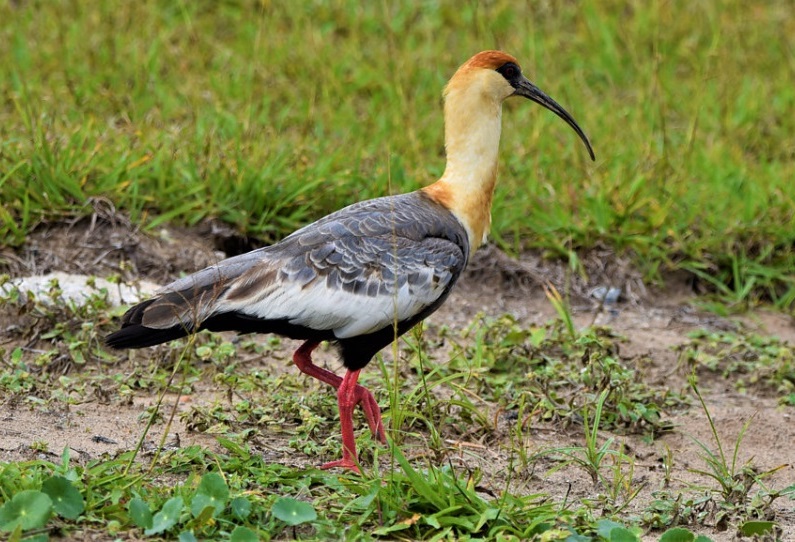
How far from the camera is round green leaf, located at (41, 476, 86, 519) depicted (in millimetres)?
3525

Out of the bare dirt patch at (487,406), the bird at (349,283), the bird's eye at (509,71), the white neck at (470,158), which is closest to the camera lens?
the bird at (349,283)

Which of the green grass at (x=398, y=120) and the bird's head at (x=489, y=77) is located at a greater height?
the bird's head at (x=489, y=77)

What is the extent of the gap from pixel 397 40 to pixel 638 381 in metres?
4.08

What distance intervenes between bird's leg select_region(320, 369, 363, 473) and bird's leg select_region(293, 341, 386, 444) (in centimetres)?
→ 2

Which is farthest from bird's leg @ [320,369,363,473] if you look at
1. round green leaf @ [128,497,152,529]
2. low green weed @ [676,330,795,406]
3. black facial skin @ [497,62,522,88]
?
low green weed @ [676,330,795,406]

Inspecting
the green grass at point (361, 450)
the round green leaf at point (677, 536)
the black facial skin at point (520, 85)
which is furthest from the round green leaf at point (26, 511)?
the black facial skin at point (520, 85)

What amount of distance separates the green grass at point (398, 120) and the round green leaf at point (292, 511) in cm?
226

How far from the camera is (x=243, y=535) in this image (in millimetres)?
3494

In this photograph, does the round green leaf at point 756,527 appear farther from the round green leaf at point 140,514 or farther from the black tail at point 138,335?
the black tail at point 138,335

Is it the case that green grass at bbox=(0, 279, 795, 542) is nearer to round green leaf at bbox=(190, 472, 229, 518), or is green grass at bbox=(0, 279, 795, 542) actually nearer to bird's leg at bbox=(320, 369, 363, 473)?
round green leaf at bbox=(190, 472, 229, 518)

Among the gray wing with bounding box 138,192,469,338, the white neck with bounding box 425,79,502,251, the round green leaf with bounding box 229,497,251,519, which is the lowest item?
the round green leaf with bounding box 229,497,251,519

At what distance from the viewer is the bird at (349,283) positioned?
14.2ft

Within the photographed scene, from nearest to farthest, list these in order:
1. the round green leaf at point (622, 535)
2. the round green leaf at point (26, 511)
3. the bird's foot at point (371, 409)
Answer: the round green leaf at point (26, 511), the round green leaf at point (622, 535), the bird's foot at point (371, 409)

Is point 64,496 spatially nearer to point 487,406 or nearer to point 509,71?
point 487,406
